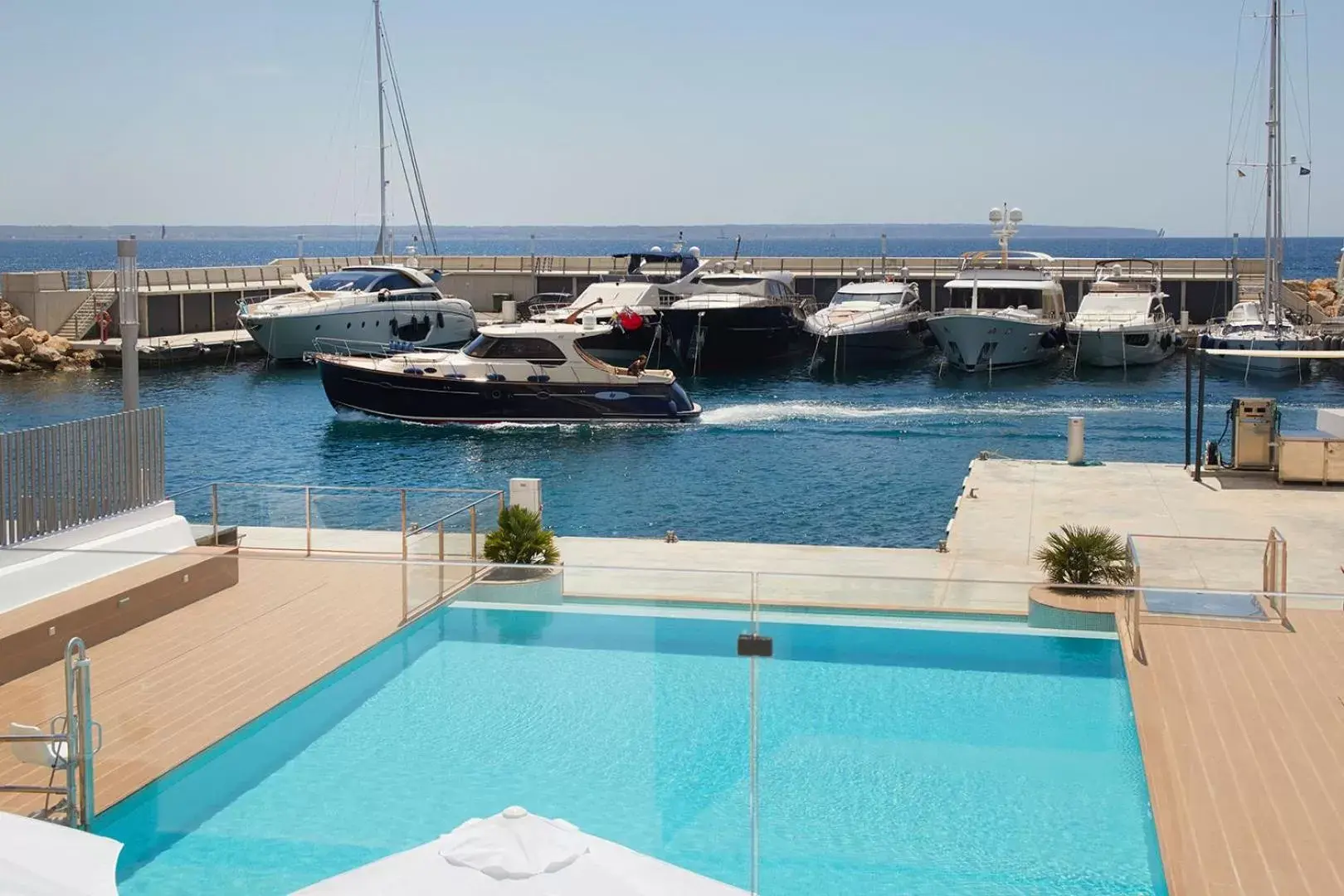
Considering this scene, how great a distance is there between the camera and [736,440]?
34062mm

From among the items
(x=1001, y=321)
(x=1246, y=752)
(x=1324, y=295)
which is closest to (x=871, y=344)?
(x=1001, y=321)

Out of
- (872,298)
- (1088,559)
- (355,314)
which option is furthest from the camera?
(872,298)

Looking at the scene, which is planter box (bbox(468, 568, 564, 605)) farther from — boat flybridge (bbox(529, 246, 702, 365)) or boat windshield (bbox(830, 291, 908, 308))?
boat windshield (bbox(830, 291, 908, 308))

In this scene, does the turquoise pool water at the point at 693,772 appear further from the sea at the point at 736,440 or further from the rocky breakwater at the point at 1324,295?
the rocky breakwater at the point at 1324,295

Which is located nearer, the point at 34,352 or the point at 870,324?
the point at 34,352

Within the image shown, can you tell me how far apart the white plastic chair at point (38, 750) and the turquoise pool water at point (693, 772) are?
0.50m

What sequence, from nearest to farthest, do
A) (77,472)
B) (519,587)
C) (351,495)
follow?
(519,587)
(77,472)
(351,495)

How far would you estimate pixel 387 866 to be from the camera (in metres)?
6.86

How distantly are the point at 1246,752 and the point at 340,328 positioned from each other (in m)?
43.1

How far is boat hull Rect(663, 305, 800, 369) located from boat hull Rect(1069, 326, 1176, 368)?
33.1ft

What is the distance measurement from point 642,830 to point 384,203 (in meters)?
57.3

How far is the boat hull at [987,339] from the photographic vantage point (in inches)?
1877

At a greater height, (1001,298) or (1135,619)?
(1001,298)

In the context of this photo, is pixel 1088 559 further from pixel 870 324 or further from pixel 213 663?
pixel 870 324
